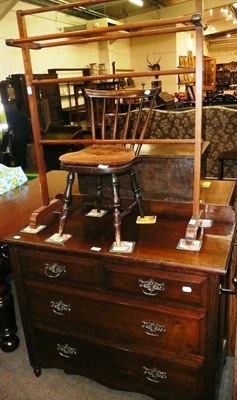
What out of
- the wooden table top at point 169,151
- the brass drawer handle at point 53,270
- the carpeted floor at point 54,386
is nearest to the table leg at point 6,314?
the carpeted floor at point 54,386

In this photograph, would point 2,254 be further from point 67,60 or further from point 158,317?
point 67,60

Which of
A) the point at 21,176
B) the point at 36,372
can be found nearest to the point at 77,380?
the point at 36,372

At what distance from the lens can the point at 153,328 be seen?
4.42 feet

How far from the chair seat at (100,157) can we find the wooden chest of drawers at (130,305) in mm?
322

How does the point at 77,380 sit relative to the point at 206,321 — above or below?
below

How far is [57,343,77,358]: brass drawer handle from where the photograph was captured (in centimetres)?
160

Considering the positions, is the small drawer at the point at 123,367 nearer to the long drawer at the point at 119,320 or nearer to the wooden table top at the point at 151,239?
the long drawer at the point at 119,320

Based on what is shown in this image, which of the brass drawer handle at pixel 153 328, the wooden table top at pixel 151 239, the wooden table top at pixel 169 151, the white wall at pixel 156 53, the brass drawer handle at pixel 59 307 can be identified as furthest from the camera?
the white wall at pixel 156 53

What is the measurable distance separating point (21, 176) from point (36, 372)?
4.93ft

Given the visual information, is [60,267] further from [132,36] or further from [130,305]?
[132,36]

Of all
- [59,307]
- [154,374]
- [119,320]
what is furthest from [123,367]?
[59,307]

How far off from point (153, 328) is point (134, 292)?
176 millimetres

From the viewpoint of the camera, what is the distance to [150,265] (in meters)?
1.23

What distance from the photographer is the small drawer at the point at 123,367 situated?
1375mm
